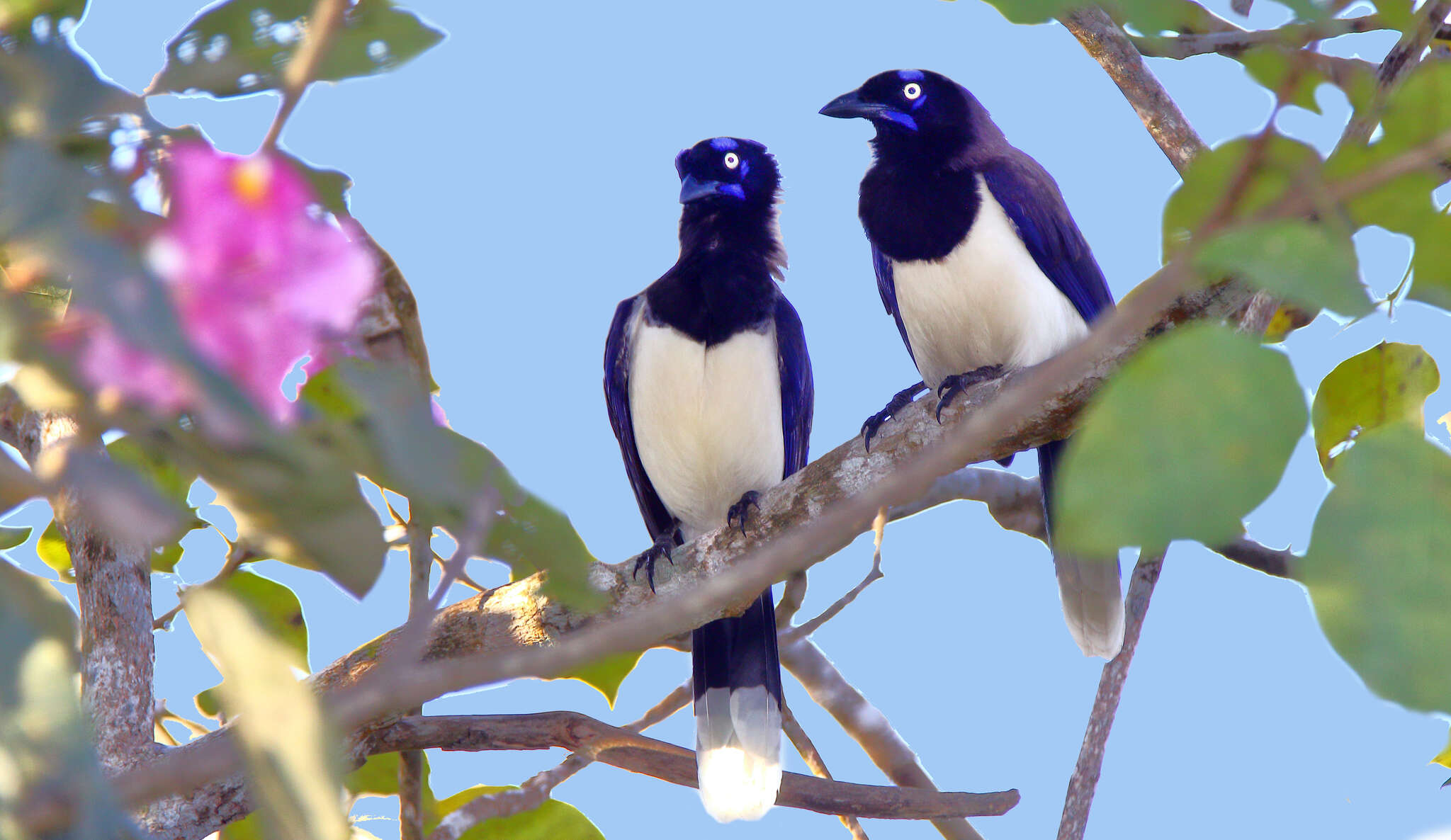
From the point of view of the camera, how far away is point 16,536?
1539 millimetres

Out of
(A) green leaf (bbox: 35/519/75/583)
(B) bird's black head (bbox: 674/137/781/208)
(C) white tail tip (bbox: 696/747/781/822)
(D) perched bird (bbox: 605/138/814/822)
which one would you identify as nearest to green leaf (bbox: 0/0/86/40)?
(A) green leaf (bbox: 35/519/75/583)

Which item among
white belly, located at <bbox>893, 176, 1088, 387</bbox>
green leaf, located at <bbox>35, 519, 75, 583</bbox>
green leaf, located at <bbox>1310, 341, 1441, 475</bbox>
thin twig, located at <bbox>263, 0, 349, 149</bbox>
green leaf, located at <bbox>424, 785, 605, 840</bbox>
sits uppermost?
white belly, located at <bbox>893, 176, 1088, 387</bbox>

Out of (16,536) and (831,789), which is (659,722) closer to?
(831,789)

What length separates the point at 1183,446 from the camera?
453 millimetres

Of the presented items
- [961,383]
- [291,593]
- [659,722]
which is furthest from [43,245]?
[659,722]

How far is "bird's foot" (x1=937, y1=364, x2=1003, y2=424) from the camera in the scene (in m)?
2.45

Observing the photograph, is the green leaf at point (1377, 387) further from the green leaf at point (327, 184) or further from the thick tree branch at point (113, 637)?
the thick tree branch at point (113, 637)

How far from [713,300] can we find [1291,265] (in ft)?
9.54

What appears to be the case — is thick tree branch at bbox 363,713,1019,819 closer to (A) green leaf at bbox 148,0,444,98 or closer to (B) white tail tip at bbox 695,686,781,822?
(B) white tail tip at bbox 695,686,781,822

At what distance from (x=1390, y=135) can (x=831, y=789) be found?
6.53 feet

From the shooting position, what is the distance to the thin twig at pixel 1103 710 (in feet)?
7.80

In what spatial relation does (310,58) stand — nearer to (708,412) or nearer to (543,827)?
(543,827)

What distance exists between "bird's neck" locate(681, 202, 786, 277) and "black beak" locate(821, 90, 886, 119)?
1.28 feet

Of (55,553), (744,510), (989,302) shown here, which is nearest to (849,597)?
(744,510)
